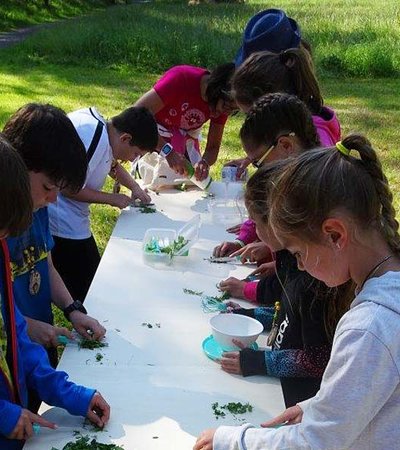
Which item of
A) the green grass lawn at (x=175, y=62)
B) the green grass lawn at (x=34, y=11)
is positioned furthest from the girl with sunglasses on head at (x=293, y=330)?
the green grass lawn at (x=34, y=11)

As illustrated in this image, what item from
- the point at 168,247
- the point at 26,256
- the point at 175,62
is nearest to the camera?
the point at 26,256

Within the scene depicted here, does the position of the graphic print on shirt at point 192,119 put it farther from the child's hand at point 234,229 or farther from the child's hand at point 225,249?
the child's hand at point 225,249

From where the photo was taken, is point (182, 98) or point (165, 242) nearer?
point (165, 242)

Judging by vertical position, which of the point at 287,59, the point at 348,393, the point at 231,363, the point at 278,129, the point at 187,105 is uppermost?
the point at 287,59

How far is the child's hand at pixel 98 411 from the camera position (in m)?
1.50

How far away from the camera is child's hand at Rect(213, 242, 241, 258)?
260 centimetres

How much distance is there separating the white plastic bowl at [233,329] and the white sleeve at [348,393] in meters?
0.58

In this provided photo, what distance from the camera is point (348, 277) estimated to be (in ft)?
4.25

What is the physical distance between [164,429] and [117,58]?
383 inches

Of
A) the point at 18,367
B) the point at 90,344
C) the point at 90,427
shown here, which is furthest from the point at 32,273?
the point at 90,427

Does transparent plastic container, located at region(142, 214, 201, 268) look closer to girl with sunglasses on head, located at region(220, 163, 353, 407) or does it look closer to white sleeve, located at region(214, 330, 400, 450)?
girl with sunglasses on head, located at region(220, 163, 353, 407)

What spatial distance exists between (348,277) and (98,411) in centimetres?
68

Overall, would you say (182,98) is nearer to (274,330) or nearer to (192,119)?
(192,119)

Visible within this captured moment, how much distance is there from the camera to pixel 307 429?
120 centimetres
